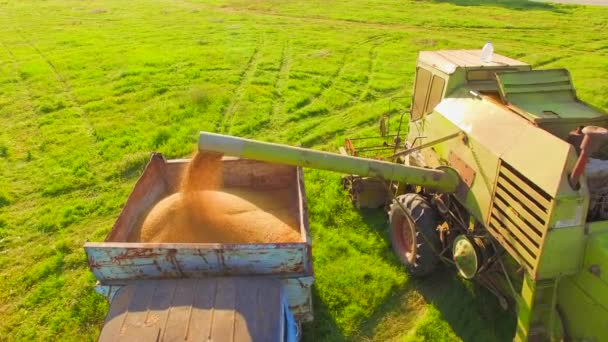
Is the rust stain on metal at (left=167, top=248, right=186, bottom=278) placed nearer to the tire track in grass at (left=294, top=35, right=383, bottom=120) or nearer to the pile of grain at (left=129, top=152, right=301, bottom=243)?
the pile of grain at (left=129, top=152, right=301, bottom=243)

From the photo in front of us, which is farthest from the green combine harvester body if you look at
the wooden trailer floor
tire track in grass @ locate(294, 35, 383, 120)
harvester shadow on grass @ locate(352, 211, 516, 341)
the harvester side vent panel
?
tire track in grass @ locate(294, 35, 383, 120)

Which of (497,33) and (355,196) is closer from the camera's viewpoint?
(355,196)

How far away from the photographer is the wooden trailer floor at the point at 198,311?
3680 millimetres

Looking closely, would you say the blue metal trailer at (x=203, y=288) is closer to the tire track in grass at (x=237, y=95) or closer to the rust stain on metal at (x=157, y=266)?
the rust stain on metal at (x=157, y=266)

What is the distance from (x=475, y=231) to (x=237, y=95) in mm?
9155

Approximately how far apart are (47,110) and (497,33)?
1802 cm

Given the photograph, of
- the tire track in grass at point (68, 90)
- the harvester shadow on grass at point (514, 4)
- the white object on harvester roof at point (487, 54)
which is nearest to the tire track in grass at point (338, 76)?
the tire track in grass at point (68, 90)

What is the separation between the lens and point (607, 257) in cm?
376

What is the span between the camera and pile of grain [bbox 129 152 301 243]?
4.87 meters

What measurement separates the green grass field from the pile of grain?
1.33 meters

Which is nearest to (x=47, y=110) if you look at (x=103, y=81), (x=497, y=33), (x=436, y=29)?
(x=103, y=81)

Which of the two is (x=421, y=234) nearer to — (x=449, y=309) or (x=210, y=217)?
(x=449, y=309)

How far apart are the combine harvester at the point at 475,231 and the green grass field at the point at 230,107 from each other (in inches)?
36.5

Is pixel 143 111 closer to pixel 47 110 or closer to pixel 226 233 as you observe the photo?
pixel 47 110
